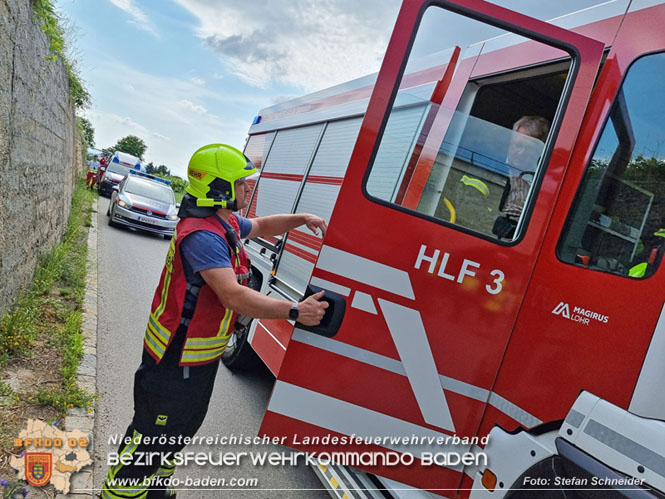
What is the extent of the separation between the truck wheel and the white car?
7.96 metres

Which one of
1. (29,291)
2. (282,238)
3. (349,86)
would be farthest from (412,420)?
(29,291)

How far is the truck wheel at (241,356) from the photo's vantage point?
4.93 m

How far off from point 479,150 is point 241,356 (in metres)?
3.50

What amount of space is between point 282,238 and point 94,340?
2.25 metres

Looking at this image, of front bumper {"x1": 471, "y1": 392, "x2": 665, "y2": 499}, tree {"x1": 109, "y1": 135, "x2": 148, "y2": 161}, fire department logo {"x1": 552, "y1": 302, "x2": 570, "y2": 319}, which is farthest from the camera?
tree {"x1": 109, "y1": 135, "x2": 148, "y2": 161}

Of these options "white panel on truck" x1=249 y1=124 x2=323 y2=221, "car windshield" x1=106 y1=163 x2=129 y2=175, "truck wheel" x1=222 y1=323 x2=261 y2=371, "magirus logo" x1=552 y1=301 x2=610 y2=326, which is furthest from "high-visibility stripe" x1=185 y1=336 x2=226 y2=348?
"car windshield" x1=106 y1=163 x2=129 y2=175

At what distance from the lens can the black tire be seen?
4.93 meters

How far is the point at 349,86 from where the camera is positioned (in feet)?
14.1

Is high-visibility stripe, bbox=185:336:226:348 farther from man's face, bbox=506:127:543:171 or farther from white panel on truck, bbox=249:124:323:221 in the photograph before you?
white panel on truck, bbox=249:124:323:221

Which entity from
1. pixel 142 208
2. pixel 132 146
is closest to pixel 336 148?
pixel 142 208

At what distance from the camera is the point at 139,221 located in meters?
13.0

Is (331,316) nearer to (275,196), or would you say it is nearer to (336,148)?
(336,148)

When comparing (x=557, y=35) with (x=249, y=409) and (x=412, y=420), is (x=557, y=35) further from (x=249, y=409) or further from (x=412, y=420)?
(x=249, y=409)

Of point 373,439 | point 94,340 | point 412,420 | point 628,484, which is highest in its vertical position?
point 628,484
